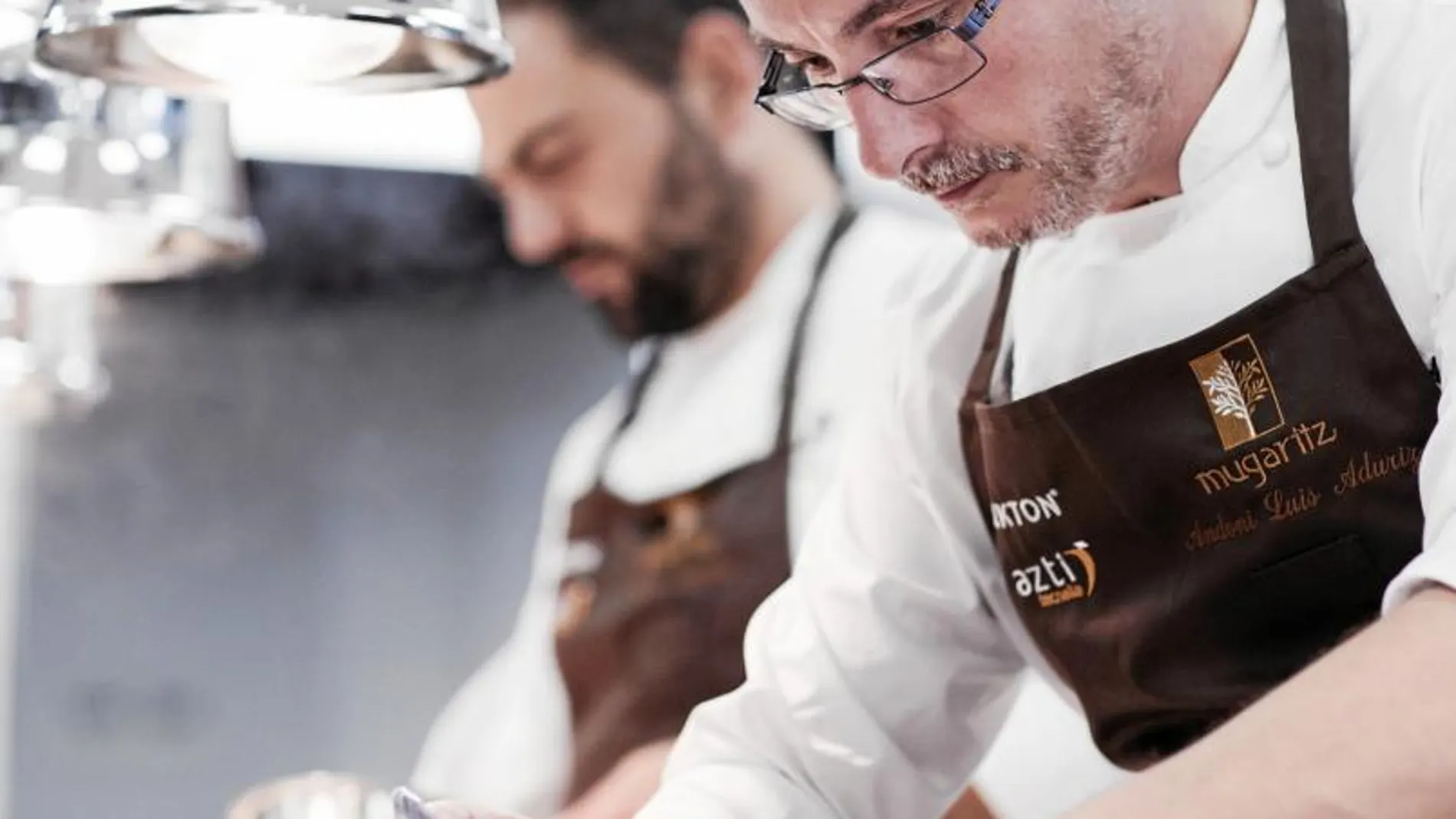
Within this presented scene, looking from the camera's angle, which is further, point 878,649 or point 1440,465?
point 878,649

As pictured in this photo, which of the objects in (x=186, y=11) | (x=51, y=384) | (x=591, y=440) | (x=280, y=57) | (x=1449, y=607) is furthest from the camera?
(x=591, y=440)

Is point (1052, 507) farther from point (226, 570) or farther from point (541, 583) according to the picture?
point (226, 570)

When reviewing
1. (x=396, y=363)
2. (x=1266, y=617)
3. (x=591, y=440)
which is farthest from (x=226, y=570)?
(x=1266, y=617)

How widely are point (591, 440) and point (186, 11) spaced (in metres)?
1.97

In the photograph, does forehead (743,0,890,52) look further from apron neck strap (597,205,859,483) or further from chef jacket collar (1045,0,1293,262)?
apron neck strap (597,205,859,483)

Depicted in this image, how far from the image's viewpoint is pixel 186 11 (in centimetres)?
114

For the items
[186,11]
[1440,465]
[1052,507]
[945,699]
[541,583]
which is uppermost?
[186,11]

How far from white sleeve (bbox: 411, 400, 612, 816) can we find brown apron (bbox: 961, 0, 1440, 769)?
1.60m

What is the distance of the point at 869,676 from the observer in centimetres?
141

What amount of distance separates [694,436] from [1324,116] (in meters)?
1.65

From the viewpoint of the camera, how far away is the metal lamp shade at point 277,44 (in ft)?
3.82

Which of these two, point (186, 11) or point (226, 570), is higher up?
point (186, 11)

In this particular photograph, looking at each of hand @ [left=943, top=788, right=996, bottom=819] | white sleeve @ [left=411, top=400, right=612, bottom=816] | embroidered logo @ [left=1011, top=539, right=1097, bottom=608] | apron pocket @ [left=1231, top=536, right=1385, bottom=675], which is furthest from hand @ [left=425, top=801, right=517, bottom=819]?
white sleeve @ [left=411, top=400, right=612, bottom=816]

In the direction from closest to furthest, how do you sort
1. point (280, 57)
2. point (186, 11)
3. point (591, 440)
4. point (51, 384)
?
point (186, 11) < point (280, 57) < point (51, 384) < point (591, 440)
